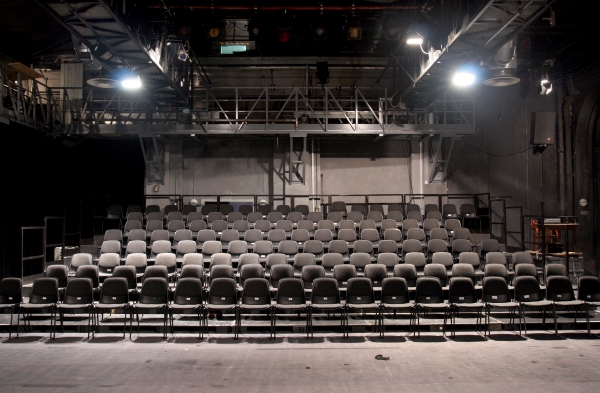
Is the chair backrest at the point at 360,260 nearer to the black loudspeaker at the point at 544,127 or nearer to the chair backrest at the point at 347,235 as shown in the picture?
the chair backrest at the point at 347,235

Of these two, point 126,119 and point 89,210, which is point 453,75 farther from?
point 89,210

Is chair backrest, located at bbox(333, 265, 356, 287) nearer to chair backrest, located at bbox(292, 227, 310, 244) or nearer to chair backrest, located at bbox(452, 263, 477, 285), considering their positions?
chair backrest, located at bbox(452, 263, 477, 285)

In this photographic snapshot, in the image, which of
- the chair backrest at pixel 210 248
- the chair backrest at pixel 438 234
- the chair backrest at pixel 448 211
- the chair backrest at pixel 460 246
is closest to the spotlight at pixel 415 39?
the chair backrest at pixel 438 234

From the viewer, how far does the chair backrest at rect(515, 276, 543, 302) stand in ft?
Result: 25.6

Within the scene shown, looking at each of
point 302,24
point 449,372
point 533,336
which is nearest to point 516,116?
point 302,24

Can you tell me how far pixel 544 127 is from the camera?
12.3 meters

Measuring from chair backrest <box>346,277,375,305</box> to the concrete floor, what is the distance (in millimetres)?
558

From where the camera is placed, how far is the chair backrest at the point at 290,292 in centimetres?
761

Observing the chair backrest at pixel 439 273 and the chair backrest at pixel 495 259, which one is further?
the chair backrest at pixel 495 259

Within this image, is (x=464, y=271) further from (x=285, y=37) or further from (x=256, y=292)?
(x=285, y=37)

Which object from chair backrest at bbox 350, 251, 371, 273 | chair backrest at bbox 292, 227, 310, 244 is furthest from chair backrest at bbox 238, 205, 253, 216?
chair backrest at bbox 350, 251, 371, 273

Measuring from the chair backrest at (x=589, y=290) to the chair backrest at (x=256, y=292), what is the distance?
527 centimetres

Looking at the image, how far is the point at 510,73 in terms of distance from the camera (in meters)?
8.52

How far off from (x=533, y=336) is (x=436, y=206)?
5441 millimetres
